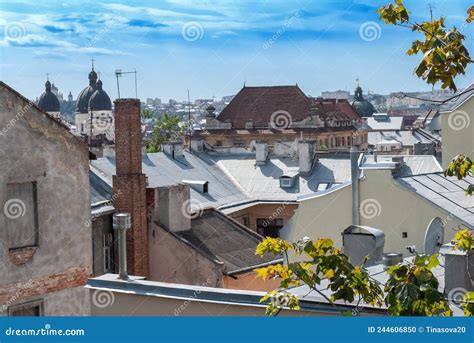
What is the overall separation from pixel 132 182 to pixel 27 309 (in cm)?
872

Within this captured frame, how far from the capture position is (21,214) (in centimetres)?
1562

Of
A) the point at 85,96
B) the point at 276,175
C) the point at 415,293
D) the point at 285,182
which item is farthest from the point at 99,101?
the point at 415,293

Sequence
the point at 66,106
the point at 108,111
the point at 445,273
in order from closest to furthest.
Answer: the point at 445,273, the point at 108,111, the point at 66,106

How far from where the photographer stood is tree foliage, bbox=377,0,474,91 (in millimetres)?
8109

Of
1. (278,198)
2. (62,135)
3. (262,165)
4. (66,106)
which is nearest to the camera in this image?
(62,135)

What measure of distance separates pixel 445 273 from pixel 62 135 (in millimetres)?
8063

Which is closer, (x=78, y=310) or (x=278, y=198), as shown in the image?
(x=78, y=310)

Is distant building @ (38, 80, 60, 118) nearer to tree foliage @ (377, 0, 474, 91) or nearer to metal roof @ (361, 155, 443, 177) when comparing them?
metal roof @ (361, 155, 443, 177)

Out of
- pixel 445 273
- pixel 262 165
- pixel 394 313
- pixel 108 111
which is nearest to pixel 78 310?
pixel 445 273

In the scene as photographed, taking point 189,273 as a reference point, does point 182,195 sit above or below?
above

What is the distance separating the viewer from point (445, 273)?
11125mm

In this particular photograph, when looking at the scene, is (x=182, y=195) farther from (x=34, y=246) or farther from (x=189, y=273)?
(x=34, y=246)

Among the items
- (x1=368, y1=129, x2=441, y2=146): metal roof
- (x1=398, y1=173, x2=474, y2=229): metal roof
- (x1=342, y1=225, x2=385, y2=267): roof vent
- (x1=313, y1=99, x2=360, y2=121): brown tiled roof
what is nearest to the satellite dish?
(x1=342, y1=225, x2=385, y2=267): roof vent

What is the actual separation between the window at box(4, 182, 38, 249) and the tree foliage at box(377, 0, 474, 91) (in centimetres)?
899
